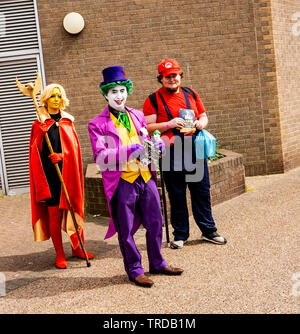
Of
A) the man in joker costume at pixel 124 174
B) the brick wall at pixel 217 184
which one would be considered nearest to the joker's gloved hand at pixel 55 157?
the man in joker costume at pixel 124 174

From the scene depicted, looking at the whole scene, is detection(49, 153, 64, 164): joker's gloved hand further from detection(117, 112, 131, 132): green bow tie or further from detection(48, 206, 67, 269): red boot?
detection(117, 112, 131, 132): green bow tie

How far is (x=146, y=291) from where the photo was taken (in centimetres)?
439

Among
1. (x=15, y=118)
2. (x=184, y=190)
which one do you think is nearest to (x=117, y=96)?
(x=184, y=190)

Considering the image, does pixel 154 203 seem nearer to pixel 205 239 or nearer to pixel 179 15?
pixel 205 239

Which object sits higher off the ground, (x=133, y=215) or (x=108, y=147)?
(x=108, y=147)

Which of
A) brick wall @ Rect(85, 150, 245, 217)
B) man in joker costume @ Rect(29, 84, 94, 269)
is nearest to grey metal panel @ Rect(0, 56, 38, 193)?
brick wall @ Rect(85, 150, 245, 217)

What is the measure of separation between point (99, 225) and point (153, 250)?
2.42 metres

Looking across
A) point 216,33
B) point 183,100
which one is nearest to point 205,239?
point 183,100

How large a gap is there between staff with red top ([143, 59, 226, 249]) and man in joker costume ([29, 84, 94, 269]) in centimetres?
88

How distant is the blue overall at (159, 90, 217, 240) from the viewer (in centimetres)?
547

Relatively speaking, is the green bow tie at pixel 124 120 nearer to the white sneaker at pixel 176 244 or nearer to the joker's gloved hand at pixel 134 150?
the joker's gloved hand at pixel 134 150

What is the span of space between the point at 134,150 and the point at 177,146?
108cm

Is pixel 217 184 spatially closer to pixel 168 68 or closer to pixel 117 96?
pixel 168 68

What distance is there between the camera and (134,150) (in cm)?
447
